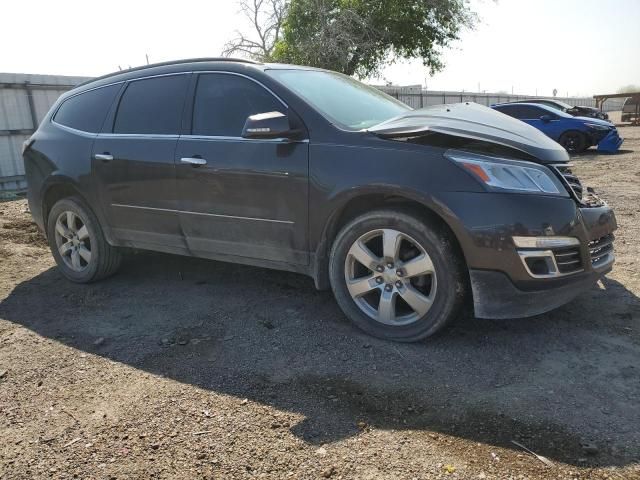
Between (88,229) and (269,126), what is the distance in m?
2.26

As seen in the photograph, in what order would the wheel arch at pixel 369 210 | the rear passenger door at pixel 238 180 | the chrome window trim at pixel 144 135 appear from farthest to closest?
the chrome window trim at pixel 144 135, the rear passenger door at pixel 238 180, the wheel arch at pixel 369 210

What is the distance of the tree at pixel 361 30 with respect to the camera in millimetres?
21047

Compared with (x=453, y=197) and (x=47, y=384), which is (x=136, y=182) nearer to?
(x=47, y=384)

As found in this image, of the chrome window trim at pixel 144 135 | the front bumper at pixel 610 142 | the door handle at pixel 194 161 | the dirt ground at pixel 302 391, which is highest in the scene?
the chrome window trim at pixel 144 135

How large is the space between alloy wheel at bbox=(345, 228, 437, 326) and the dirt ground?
22 centimetres

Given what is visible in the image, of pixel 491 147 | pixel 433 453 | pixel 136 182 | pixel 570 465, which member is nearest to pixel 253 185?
pixel 136 182

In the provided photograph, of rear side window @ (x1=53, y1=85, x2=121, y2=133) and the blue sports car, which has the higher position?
rear side window @ (x1=53, y1=85, x2=121, y2=133)

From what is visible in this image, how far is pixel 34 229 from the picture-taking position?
24.1 feet

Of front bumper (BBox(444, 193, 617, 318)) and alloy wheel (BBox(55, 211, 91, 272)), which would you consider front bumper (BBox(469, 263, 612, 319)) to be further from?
alloy wheel (BBox(55, 211, 91, 272))

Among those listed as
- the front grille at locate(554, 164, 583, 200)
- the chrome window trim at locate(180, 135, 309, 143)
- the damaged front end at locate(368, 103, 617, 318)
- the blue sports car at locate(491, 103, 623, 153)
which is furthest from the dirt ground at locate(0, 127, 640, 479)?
the blue sports car at locate(491, 103, 623, 153)

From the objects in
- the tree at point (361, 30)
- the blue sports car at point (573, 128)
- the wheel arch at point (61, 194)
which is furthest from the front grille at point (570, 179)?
the tree at point (361, 30)

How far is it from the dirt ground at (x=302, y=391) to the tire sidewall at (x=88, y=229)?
0.43m

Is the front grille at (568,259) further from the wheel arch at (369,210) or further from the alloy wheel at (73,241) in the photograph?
the alloy wheel at (73,241)

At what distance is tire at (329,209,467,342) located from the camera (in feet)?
10.5
